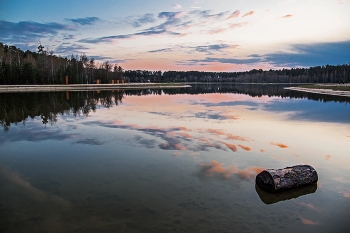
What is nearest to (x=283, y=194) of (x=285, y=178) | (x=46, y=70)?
(x=285, y=178)

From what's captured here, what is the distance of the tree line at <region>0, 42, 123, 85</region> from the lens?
65.8 m

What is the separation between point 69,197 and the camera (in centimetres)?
631

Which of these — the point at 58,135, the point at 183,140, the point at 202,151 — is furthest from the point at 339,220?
the point at 58,135

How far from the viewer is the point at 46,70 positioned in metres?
76.2

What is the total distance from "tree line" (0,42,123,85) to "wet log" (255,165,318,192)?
69.5 metres

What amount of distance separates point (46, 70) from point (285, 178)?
7968cm

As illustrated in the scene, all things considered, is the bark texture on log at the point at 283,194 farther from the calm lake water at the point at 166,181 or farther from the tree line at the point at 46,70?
the tree line at the point at 46,70

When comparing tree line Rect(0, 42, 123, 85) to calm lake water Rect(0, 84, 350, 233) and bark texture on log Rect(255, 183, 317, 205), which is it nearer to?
calm lake water Rect(0, 84, 350, 233)

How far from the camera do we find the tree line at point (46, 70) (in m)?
65.8

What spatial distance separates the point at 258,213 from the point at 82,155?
20.6 ft

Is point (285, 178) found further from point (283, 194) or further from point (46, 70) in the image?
point (46, 70)

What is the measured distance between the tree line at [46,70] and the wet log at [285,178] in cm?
6945

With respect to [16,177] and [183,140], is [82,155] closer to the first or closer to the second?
[16,177]

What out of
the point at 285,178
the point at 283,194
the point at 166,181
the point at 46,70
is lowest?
the point at 283,194
